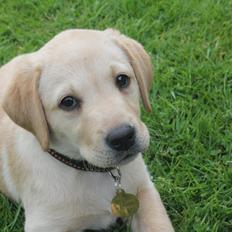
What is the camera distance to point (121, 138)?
3.21 metres

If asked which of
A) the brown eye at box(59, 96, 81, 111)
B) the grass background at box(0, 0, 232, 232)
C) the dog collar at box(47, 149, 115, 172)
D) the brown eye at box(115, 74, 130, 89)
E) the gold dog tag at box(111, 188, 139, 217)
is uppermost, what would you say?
the brown eye at box(115, 74, 130, 89)

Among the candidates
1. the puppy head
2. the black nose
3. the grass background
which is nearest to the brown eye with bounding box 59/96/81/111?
the puppy head

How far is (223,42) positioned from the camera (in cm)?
542

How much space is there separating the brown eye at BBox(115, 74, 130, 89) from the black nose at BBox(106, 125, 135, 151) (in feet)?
0.95

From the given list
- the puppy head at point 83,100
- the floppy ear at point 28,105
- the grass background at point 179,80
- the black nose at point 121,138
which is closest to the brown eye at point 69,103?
the puppy head at point 83,100

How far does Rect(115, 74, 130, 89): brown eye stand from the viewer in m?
3.40

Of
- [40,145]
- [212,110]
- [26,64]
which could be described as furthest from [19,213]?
[212,110]

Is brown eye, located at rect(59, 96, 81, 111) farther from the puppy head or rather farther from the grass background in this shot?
the grass background

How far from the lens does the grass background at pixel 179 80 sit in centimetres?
426

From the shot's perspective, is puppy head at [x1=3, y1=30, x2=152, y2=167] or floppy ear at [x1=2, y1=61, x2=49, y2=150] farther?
floppy ear at [x1=2, y1=61, x2=49, y2=150]

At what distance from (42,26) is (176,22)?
1.23 m

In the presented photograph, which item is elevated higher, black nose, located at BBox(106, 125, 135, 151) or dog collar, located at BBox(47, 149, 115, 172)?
black nose, located at BBox(106, 125, 135, 151)

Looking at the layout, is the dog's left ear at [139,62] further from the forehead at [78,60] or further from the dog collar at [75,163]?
the dog collar at [75,163]

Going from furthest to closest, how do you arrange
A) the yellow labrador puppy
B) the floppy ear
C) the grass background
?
the grass background → the floppy ear → the yellow labrador puppy
